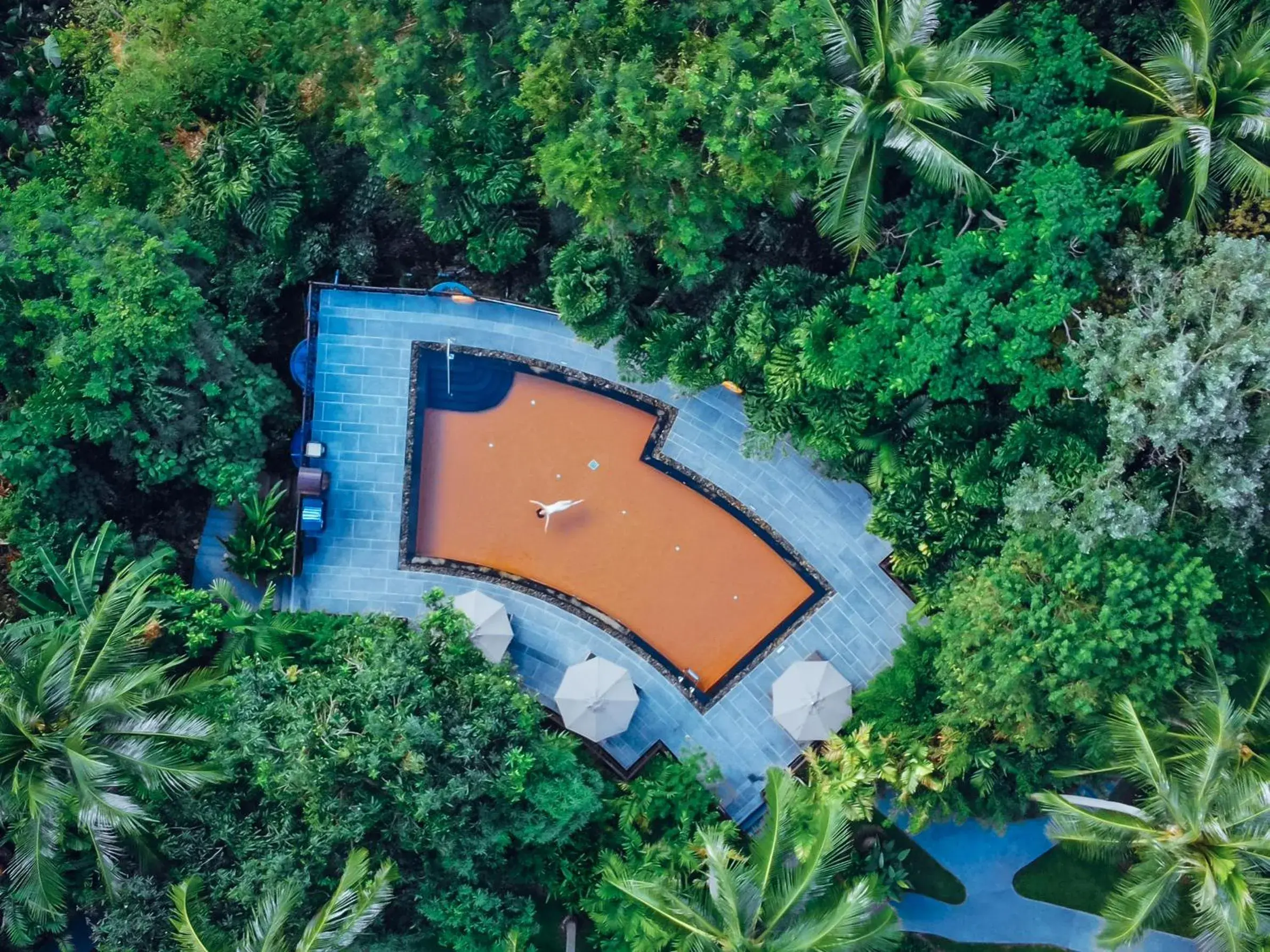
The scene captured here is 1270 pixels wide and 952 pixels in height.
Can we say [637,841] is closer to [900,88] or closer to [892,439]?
[892,439]

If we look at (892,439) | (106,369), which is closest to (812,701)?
(892,439)

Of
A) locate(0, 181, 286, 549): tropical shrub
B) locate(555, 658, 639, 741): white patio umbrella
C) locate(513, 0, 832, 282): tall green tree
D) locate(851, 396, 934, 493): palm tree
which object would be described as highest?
locate(0, 181, 286, 549): tropical shrub

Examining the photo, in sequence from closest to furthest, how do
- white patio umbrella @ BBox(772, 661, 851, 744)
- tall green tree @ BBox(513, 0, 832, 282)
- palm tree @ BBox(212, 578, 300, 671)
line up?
tall green tree @ BBox(513, 0, 832, 282), palm tree @ BBox(212, 578, 300, 671), white patio umbrella @ BBox(772, 661, 851, 744)

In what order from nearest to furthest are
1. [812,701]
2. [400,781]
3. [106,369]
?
[400,781]
[106,369]
[812,701]

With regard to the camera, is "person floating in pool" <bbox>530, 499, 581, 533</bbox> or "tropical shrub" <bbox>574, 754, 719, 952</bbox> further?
"person floating in pool" <bbox>530, 499, 581, 533</bbox>

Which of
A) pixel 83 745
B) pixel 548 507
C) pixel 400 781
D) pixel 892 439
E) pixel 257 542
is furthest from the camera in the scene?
pixel 548 507

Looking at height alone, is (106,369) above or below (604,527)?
above

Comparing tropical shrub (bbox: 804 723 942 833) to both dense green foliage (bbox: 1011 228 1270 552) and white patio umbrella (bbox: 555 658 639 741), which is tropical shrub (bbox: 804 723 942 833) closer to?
white patio umbrella (bbox: 555 658 639 741)

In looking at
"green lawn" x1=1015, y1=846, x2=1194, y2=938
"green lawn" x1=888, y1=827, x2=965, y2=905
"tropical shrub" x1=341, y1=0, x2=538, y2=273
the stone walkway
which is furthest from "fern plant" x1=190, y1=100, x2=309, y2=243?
"green lawn" x1=1015, y1=846, x2=1194, y2=938

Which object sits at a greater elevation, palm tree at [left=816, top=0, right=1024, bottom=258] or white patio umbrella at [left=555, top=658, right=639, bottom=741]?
palm tree at [left=816, top=0, right=1024, bottom=258]
